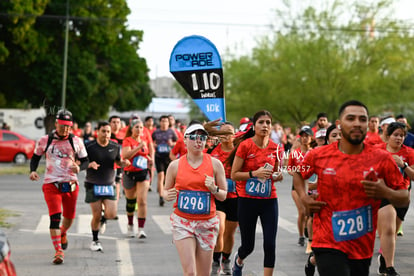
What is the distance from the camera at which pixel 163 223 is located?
1479 centimetres

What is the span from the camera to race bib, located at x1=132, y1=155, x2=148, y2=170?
13305mm

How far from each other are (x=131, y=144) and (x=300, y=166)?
7.75 m

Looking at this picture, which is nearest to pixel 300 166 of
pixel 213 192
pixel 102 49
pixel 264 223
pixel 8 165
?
pixel 213 192

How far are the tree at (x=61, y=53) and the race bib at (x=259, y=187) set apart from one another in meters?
34.6

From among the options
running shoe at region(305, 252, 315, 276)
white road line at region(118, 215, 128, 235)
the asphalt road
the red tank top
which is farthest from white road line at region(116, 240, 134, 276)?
the red tank top

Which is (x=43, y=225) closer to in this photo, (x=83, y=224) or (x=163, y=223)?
(x=83, y=224)

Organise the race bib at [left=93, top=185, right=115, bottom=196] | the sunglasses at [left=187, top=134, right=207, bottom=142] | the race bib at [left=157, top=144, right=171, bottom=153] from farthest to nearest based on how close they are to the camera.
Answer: the race bib at [left=157, top=144, right=171, bottom=153] → the race bib at [left=93, top=185, right=115, bottom=196] → the sunglasses at [left=187, top=134, right=207, bottom=142]

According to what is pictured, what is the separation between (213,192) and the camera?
24.8 feet

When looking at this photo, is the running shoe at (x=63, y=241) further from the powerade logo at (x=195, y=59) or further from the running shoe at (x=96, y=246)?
the powerade logo at (x=195, y=59)

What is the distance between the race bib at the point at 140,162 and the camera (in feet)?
43.7

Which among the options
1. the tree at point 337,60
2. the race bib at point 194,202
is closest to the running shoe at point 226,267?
the race bib at point 194,202

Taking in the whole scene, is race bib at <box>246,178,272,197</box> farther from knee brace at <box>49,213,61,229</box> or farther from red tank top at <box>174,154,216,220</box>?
knee brace at <box>49,213,61,229</box>

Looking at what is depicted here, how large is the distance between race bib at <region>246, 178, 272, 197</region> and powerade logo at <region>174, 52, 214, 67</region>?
5.20 ft

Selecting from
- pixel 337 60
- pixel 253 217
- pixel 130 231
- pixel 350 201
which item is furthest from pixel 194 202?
pixel 337 60
